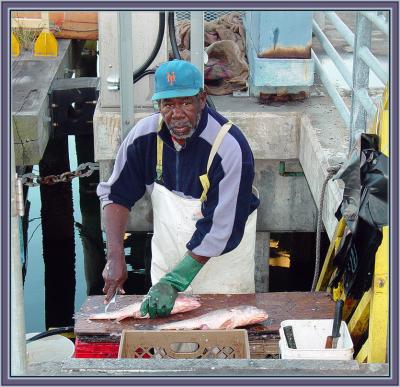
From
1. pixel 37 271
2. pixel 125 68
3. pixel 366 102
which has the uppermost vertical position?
pixel 125 68

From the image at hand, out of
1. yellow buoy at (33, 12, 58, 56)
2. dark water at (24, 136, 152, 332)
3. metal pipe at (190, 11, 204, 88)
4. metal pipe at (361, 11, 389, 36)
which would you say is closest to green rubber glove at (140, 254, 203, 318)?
metal pipe at (361, 11, 389, 36)

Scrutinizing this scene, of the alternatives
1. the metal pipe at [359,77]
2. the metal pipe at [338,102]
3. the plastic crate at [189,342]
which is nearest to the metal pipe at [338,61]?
the metal pipe at [338,102]

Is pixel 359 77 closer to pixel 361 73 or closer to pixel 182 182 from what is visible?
pixel 361 73

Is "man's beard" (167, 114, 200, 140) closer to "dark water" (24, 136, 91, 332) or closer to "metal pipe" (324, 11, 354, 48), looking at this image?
"metal pipe" (324, 11, 354, 48)

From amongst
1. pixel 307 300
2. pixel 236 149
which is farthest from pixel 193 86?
pixel 307 300

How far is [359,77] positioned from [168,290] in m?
2.02

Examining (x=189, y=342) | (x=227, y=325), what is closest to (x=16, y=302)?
(x=189, y=342)

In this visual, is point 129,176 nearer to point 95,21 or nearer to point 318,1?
point 318,1

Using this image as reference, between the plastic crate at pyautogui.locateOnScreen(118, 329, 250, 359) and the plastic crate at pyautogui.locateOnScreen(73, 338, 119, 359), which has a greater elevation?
the plastic crate at pyautogui.locateOnScreen(118, 329, 250, 359)

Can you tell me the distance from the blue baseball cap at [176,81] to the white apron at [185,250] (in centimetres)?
75

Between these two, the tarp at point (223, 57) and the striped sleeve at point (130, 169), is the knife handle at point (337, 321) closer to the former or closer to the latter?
the striped sleeve at point (130, 169)

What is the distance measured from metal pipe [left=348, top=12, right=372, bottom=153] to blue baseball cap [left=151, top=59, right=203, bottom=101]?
133 centimetres

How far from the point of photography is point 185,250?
485cm

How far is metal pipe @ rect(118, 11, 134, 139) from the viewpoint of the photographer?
19.1 feet
